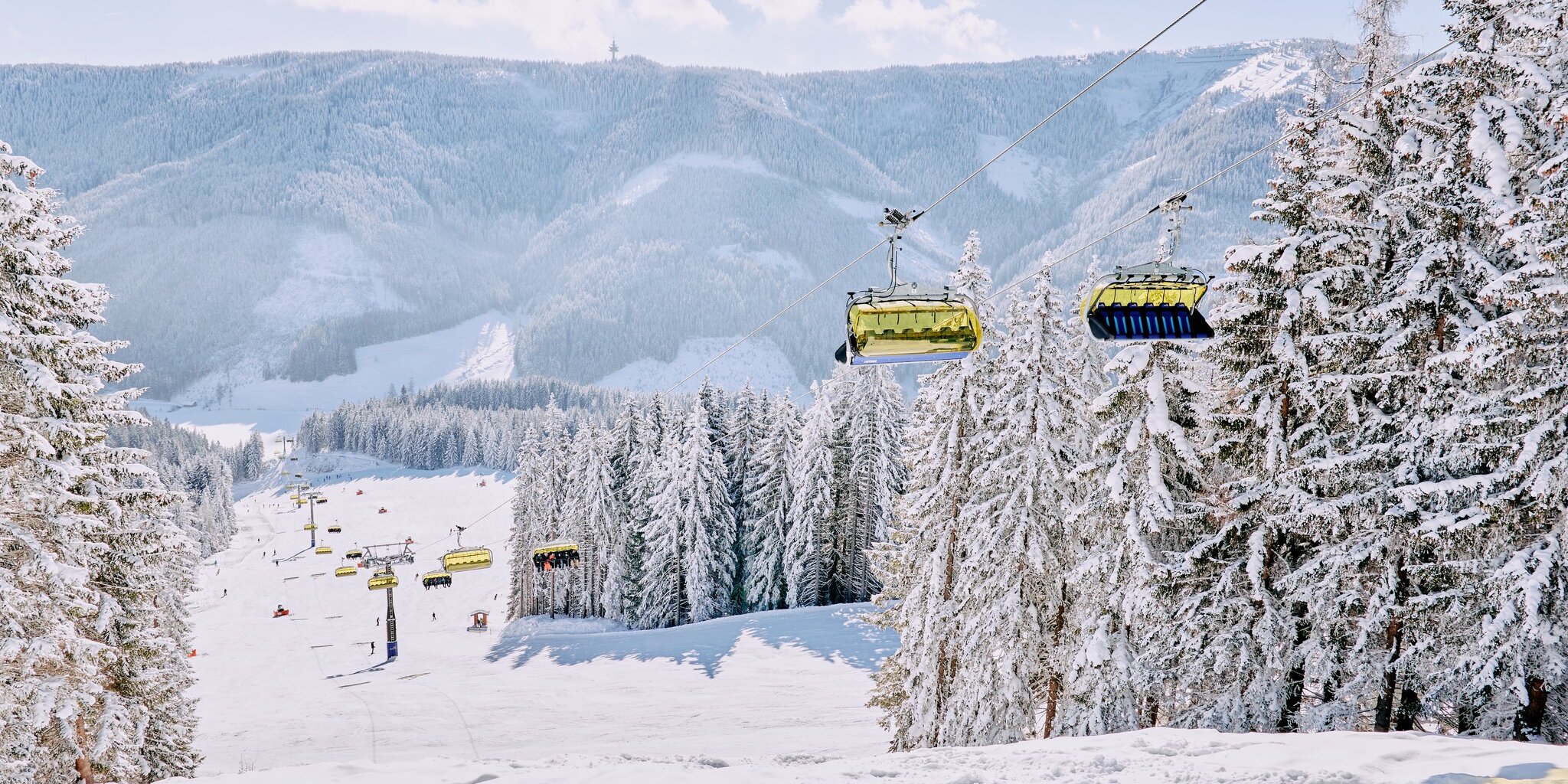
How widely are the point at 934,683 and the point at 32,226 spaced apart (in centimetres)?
1868

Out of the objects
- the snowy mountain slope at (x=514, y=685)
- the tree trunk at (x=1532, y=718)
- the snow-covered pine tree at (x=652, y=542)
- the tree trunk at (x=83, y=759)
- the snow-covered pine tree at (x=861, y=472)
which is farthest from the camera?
the snow-covered pine tree at (x=652, y=542)

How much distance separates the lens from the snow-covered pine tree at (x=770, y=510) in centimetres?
4869

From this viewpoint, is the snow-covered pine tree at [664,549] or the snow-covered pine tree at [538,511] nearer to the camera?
A: the snow-covered pine tree at [664,549]

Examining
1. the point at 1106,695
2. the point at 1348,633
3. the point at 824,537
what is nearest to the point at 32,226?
the point at 1106,695

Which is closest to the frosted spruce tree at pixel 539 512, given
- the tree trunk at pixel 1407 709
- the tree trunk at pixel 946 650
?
the tree trunk at pixel 946 650

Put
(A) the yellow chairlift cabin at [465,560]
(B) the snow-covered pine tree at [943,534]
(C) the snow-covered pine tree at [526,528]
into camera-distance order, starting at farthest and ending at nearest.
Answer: (C) the snow-covered pine tree at [526,528] → (A) the yellow chairlift cabin at [465,560] → (B) the snow-covered pine tree at [943,534]

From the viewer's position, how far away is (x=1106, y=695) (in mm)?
15383

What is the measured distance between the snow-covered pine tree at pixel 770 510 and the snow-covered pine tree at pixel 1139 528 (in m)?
32.6

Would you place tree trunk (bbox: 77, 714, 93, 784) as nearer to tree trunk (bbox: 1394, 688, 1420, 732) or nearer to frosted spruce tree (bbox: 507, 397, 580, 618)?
tree trunk (bbox: 1394, 688, 1420, 732)

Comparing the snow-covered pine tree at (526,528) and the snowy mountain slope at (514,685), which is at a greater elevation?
the snow-covered pine tree at (526,528)

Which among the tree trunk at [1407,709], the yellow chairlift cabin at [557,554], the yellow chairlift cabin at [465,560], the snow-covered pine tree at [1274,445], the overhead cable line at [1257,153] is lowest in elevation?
the yellow chairlift cabin at [465,560]

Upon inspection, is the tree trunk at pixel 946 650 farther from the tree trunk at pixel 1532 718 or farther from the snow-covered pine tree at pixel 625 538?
the snow-covered pine tree at pixel 625 538

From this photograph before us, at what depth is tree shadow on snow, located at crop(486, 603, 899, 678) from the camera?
129ft

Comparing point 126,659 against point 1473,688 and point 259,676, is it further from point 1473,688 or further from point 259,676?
point 259,676
